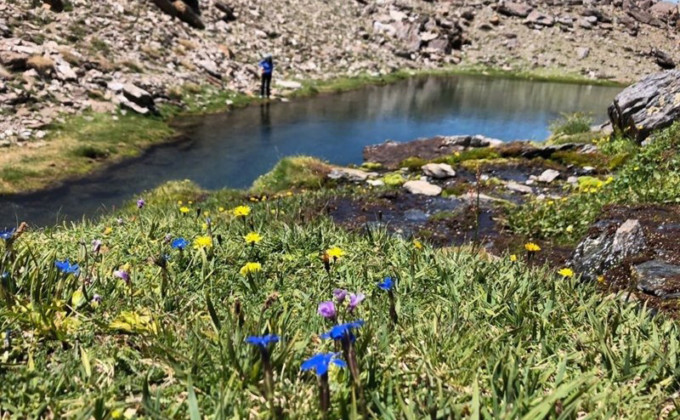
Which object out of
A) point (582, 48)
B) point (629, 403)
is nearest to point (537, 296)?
point (629, 403)

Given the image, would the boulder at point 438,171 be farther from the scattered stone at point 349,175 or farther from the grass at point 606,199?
the grass at point 606,199

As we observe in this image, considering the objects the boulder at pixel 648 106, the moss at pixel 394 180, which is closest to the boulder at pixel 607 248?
the moss at pixel 394 180

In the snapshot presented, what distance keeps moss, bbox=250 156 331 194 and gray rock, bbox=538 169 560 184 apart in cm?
680

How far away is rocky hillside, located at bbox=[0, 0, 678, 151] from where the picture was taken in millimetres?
24656

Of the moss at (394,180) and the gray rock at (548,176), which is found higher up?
the gray rock at (548,176)

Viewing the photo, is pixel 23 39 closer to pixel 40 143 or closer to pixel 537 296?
pixel 40 143

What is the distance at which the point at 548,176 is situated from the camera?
16.0m

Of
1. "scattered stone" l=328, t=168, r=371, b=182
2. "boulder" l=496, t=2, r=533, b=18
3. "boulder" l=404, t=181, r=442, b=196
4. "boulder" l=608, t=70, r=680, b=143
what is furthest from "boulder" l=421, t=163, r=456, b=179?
"boulder" l=496, t=2, r=533, b=18

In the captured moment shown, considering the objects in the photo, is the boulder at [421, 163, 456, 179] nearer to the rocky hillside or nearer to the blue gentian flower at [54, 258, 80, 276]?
the blue gentian flower at [54, 258, 80, 276]

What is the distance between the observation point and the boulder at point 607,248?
7102 mm

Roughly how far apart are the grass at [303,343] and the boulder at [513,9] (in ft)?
290

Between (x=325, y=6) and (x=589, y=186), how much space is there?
182 ft

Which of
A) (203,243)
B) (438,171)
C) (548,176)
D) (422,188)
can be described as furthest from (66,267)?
(548,176)

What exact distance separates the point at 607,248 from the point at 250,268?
5.48 metres
